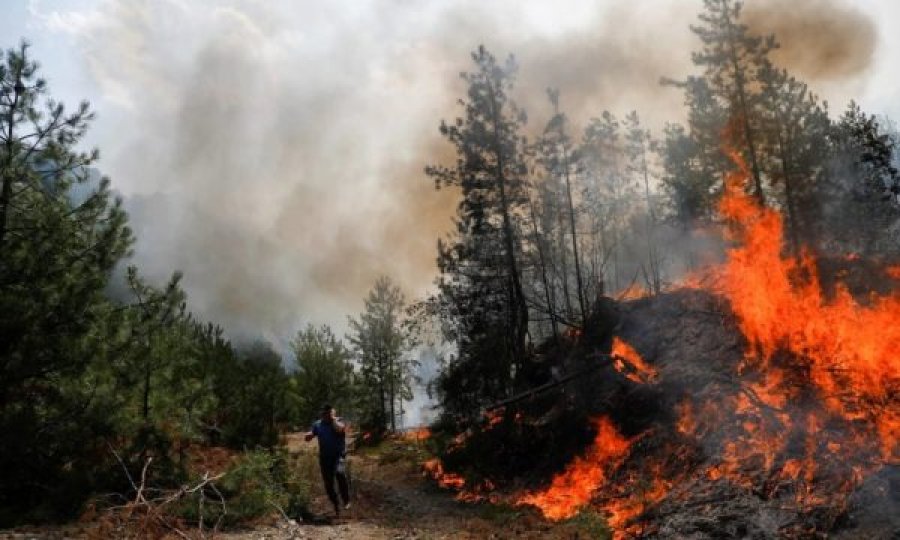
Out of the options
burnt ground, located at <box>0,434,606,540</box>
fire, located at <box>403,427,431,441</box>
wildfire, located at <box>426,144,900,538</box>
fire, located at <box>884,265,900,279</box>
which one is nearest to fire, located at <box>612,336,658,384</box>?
wildfire, located at <box>426,144,900,538</box>

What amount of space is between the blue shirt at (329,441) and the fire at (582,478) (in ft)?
15.9

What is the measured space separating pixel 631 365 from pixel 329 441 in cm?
851

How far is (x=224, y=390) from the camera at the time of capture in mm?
19953

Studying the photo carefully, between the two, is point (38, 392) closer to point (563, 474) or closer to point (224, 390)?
point (224, 390)

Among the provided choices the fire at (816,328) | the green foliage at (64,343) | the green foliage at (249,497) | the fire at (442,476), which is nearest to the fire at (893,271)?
the fire at (816,328)

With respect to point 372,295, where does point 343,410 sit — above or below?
below

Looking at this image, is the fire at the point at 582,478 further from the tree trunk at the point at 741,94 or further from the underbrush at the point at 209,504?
the tree trunk at the point at 741,94

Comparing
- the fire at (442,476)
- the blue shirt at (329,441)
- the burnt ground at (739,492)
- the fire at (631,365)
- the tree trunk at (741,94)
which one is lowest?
the fire at (442,476)

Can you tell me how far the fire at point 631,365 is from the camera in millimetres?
15008

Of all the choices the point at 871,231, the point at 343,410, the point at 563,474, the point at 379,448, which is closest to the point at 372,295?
the point at 343,410

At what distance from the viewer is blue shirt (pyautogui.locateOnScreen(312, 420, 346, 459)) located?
11734mm

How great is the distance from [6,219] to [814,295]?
686 inches

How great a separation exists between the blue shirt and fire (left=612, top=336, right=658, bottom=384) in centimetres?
806

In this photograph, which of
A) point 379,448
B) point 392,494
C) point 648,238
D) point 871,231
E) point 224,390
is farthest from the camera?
point 648,238
